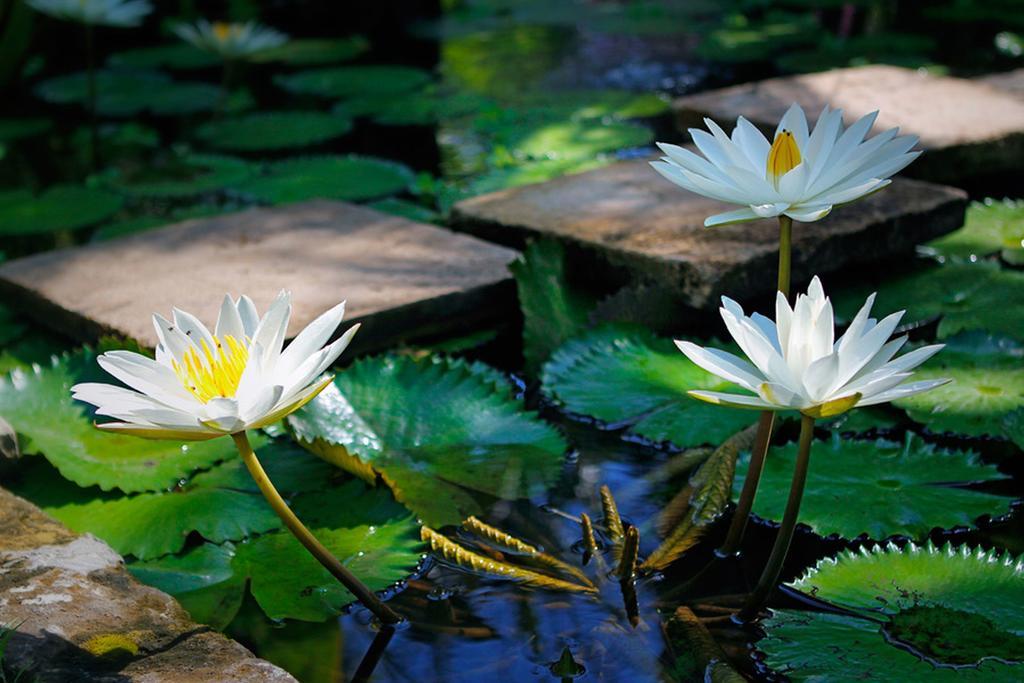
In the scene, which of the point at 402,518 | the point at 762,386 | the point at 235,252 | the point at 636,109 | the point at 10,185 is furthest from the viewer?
the point at 636,109

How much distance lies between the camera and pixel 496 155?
3.00 m

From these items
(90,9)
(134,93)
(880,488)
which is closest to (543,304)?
(880,488)

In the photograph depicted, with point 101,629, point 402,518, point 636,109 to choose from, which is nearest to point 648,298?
point 402,518

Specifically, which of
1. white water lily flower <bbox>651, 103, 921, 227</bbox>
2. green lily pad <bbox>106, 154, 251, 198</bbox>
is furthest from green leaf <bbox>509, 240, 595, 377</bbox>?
green lily pad <bbox>106, 154, 251, 198</bbox>

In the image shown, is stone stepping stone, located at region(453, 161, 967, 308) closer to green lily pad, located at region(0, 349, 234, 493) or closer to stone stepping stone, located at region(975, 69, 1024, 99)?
green lily pad, located at region(0, 349, 234, 493)

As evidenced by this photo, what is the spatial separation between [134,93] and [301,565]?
3177mm

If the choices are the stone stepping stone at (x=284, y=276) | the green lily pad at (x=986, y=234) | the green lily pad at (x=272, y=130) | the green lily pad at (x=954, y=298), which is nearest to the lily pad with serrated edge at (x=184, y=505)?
the stone stepping stone at (x=284, y=276)

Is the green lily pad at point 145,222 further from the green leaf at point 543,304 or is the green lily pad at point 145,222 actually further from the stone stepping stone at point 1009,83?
the stone stepping stone at point 1009,83

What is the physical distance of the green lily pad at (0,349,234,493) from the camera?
1.46 metres

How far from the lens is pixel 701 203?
85.0 inches

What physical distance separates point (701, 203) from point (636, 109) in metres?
1.34

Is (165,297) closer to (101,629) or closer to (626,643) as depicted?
(101,629)

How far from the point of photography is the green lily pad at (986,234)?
2188mm

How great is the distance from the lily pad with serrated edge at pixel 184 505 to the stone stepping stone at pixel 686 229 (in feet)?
2.30
